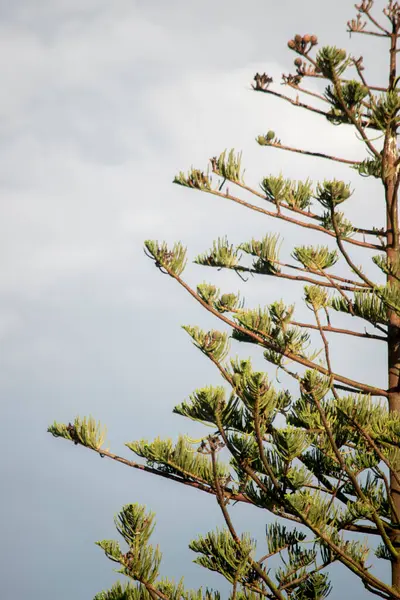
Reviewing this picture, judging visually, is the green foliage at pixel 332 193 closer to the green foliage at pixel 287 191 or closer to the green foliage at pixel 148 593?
the green foliage at pixel 287 191

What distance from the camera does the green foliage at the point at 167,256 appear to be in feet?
20.1

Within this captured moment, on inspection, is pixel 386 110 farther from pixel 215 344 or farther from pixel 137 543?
pixel 137 543

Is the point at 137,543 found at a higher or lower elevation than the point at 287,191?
lower

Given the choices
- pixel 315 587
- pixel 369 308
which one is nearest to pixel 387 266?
pixel 369 308

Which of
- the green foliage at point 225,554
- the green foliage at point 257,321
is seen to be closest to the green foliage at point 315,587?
the green foliage at point 225,554

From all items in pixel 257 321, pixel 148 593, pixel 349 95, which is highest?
pixel 349 95

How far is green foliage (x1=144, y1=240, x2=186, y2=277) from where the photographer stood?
6.14 meters

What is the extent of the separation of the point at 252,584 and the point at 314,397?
140cm

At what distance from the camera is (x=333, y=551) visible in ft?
18.4

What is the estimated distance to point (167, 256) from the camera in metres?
6.14

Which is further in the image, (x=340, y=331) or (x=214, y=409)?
(x=340, y=331)

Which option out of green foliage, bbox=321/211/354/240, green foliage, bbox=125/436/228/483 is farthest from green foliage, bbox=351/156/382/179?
green foliage, bbox=125/436/228/483

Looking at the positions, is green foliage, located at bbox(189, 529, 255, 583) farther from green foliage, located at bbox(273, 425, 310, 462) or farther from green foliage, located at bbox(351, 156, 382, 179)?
green foliage, located at bbox(351, 156, 382, 179)

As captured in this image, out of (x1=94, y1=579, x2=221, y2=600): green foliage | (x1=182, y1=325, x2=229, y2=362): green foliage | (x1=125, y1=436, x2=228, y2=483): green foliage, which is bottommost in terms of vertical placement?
(x1=94, y1=579, x2=221, y2=600): green foliage
